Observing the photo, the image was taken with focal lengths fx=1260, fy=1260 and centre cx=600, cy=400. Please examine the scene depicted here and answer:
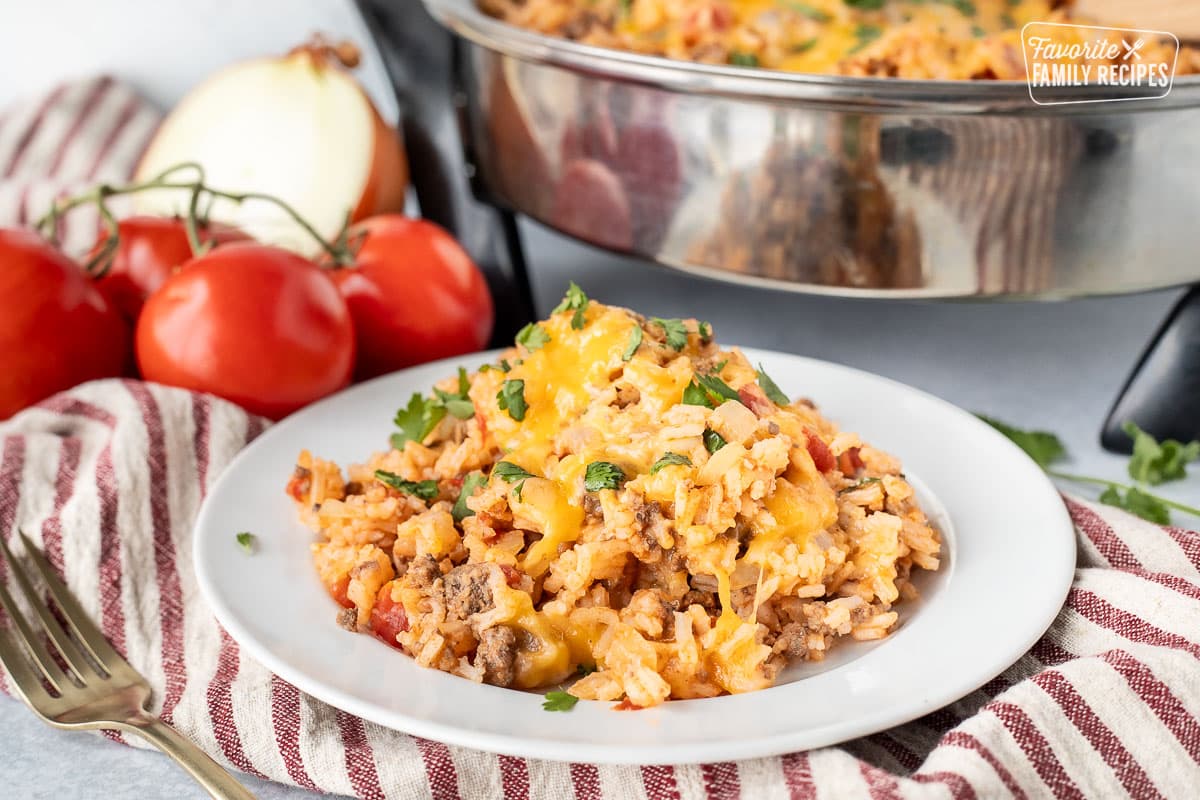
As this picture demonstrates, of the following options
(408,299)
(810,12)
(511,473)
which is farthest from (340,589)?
(810,12)

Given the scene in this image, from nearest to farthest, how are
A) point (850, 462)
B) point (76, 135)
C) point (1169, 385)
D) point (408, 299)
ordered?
point (850, 462), point (1169, 385), point (408, 299), point (76, 135)

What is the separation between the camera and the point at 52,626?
1951 millimetres

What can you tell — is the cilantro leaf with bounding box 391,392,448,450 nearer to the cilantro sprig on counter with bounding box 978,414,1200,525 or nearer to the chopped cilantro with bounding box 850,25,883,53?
the cilantro sprig on counter with bounding box 978,414,1200,525

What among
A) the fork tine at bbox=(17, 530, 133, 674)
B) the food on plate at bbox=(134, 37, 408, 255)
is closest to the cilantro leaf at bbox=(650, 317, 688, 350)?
the fork tine at bbox=(17, 530, 133, 674)

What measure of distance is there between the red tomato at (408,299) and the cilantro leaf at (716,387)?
3.59ft

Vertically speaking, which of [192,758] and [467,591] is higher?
[467,591]

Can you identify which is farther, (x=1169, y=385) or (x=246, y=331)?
(x=1169, y=385)

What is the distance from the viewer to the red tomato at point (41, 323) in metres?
2.50

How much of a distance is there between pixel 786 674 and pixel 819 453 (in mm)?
363

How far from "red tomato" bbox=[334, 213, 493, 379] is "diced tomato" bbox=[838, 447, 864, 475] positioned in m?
1.12

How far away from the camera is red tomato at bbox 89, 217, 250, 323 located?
2803 mm

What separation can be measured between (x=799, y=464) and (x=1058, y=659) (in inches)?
18.2

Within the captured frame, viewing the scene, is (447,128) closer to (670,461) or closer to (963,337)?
(963,337)

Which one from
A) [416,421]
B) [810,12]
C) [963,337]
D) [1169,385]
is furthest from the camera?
[963,337]
